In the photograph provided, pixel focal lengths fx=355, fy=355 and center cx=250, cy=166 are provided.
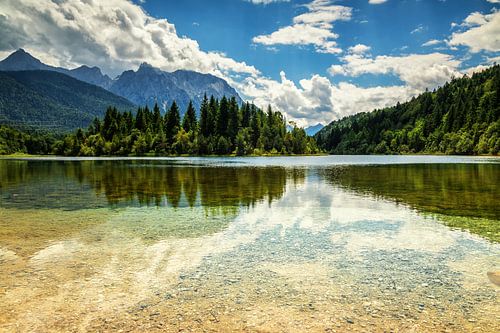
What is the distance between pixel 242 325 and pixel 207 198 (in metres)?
24.8

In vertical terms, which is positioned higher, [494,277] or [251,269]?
[251,269]

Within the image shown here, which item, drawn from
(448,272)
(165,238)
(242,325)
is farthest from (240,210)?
(242,325)

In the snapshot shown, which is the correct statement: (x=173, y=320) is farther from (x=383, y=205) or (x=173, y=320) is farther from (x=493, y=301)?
(x=383, y=205)

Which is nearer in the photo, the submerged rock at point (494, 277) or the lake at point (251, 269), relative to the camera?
the lake at point (251, 269)

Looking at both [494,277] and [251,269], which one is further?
[251,269]

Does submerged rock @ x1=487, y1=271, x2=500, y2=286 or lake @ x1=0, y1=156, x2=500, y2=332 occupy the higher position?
lake @ x1=0, y1=156, x2=500, y2=332

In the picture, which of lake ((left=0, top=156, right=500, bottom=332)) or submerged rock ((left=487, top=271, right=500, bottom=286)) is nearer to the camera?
lake ((left=0, top=156, right=500, bottom=332))

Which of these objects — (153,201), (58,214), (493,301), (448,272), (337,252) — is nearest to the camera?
(493,301)

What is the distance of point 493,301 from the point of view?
10.5m

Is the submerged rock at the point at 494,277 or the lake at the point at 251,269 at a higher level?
the lake at the point at 251,269

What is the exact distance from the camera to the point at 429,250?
1617cm

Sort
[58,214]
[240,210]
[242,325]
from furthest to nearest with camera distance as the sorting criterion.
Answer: [240,210]
[58,214]
[242,325]

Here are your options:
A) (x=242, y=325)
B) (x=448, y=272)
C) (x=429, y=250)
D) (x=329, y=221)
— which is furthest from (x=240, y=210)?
(x=242, y=325)

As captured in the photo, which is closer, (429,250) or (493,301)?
(493,301)
